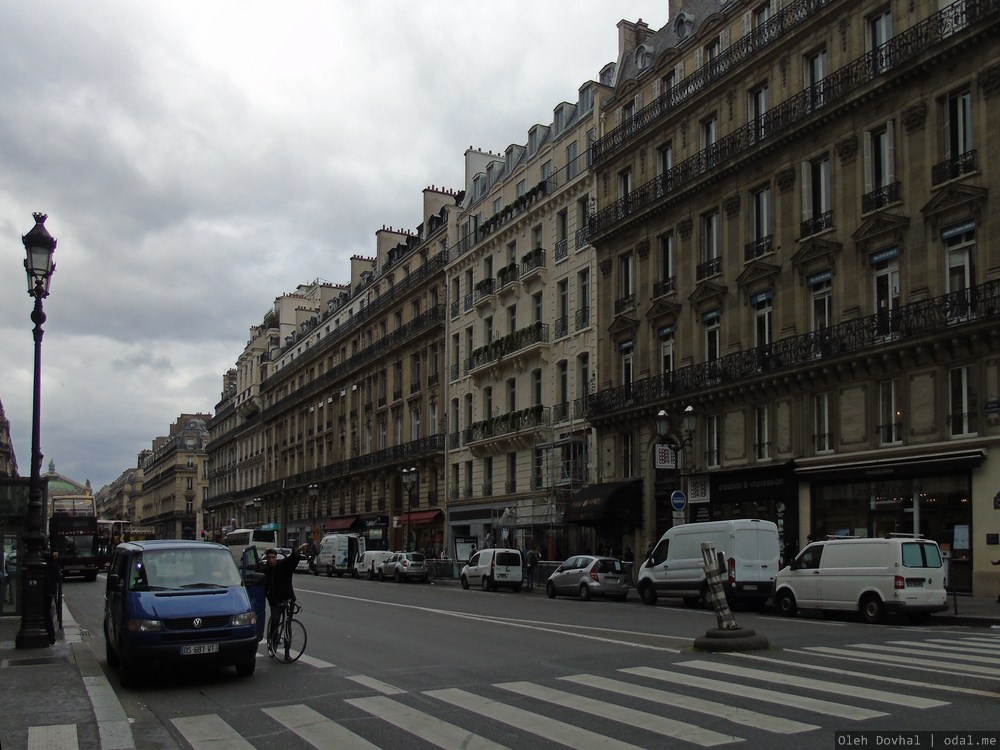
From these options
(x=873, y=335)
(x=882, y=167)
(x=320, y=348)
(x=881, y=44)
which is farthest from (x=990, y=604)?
(x=320, y=348)

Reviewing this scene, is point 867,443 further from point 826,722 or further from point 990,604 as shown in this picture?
point 826,722

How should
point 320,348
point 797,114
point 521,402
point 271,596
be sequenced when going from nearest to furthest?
1. point 271,596
2. point 797,114
3. point 521,402
4. point 320,348

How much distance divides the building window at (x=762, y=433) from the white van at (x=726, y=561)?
677cm

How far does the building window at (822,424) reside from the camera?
1177 inches

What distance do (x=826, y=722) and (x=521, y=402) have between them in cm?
3903

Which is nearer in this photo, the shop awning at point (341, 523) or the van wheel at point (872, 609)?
the van wheel at point (872, 609)

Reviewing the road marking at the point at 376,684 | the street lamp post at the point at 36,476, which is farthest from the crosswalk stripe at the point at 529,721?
the street lamp post at the point at 36,476

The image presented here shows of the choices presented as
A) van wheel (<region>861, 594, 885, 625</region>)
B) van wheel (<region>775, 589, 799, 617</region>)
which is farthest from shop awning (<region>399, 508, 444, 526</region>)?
van wheel (<region>861, 594, 885, 625</region>)

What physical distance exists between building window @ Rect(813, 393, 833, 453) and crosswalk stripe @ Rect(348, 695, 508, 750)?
21712mm

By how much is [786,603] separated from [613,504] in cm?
1572

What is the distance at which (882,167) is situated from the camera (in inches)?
1137

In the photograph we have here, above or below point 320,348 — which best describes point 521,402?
below

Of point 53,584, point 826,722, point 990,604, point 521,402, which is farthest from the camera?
point 521,402

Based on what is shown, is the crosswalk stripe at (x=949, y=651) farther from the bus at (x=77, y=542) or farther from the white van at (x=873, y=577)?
the bus at (x=77, y=542)
